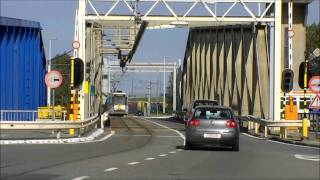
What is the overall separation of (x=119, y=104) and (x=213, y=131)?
237 feet

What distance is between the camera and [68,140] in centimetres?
2638

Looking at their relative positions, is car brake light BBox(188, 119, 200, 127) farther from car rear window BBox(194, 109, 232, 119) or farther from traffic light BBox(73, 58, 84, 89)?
traffic light BBox(73, 58, 84, 89)

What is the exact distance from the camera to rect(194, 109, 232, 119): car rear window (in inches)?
896

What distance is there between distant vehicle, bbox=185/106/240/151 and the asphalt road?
499mm

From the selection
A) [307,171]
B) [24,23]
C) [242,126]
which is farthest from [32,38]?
[307,171]

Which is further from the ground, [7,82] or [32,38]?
[32,38]

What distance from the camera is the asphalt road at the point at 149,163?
47.2 feet

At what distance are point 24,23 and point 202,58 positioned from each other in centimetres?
2096

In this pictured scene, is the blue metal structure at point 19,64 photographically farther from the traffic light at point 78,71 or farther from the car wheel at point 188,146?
the car wheel at point 188,146

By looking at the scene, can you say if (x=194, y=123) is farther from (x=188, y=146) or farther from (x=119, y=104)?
(x=119, y=104)

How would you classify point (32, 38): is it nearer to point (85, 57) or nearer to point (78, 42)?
point (85, 57)

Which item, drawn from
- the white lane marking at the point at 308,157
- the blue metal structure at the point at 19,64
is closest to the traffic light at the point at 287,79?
the white lane marking at the point at 308,157

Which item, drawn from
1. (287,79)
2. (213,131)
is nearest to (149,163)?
(213,131)

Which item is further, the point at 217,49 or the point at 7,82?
the point at 217,49
